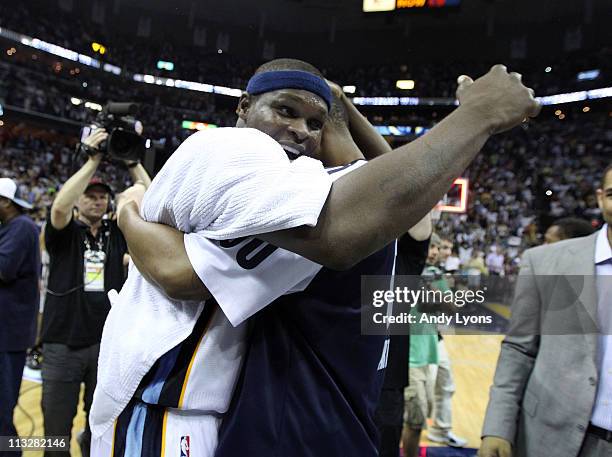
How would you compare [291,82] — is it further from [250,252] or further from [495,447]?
[495,447]

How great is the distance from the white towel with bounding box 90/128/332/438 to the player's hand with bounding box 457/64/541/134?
224 millimetres

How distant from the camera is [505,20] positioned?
17516 mm

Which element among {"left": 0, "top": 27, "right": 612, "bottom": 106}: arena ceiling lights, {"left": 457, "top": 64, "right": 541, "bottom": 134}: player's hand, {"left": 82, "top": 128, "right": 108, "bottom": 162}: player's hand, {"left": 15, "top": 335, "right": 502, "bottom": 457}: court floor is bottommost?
{"left": 15, "top": 335, "right": 502, "bottom": 457}: court floor

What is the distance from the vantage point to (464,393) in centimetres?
564

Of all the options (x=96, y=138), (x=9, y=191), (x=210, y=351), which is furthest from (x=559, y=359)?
(x=9, y=191)

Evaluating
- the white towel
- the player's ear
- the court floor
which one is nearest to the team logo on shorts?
the white towel

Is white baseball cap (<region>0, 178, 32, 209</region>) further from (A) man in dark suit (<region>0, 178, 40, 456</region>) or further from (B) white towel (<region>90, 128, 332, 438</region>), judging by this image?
(B) white towel (<region>90, 128, 332, 438</region>)

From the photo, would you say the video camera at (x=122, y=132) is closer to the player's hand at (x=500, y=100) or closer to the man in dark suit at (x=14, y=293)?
the man in dark suit at (x=14, y=293)

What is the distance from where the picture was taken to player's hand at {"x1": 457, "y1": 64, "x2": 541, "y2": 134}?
0.67m

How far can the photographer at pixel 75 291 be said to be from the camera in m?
2.76

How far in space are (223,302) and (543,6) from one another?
1872 centimetres

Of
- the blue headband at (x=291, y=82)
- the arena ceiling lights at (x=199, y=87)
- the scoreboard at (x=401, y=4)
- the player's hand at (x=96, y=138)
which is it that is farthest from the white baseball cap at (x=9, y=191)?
the arena ceiling lights at (x=199, y=87)

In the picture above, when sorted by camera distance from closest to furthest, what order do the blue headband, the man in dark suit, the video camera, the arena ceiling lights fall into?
1. the blue headband
2. the video camera
3. the man in dark suit
4. the arena ceiling lights

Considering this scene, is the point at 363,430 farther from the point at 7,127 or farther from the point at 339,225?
the point at 7,127
